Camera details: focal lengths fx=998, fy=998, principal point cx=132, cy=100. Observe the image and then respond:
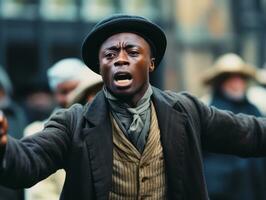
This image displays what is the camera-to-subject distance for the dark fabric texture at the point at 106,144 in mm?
3920

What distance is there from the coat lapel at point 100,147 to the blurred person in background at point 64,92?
1833 mm

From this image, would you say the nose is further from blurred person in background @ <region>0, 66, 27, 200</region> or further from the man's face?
blurred person in background @ <region>0, 66, 27, 200</region>

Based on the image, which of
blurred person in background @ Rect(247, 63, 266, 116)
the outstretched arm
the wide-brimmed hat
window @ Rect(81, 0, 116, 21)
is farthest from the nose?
window @ Rect(81, 0, 116, 21)

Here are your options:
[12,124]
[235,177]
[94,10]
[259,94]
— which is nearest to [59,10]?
[94,10]

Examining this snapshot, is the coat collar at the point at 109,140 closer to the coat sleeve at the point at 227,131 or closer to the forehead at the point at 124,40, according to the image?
the coat sleeve at the point at 227,131

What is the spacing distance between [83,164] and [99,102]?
30 cm

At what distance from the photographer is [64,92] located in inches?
284

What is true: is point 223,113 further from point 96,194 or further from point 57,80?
point 57,80

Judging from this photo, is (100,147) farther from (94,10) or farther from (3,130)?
(94,10)

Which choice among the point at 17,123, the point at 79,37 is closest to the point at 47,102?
the point at 17,123

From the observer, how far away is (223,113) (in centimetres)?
427

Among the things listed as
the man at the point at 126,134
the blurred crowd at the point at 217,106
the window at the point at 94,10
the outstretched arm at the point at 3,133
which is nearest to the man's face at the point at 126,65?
the man at the point at 126,134

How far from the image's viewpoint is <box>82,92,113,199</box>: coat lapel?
397 centimetres

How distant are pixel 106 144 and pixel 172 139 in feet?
0.90
